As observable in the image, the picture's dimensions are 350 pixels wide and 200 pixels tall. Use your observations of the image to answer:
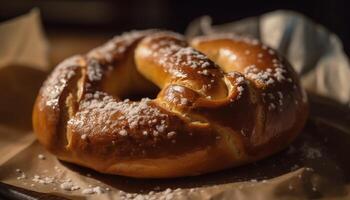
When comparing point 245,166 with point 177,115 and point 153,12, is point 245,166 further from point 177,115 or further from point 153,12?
point 153,12

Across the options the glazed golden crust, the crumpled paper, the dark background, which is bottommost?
the dark background

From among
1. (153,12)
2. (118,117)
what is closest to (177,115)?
(118,117)

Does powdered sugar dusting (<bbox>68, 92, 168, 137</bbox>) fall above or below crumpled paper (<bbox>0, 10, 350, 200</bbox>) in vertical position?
above

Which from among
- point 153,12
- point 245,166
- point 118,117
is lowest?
point 153,12

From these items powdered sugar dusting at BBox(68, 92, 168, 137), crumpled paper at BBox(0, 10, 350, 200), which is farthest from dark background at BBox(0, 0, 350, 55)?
powdered sugar dusting at BBox(68, 92, 168, 137)

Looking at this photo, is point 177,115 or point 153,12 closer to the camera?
point 177,115

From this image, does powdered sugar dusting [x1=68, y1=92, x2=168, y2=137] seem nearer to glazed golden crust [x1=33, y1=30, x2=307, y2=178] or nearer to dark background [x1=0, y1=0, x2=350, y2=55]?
glazed golden crust [x1=33, y1=30, x2=307, y2=178]
